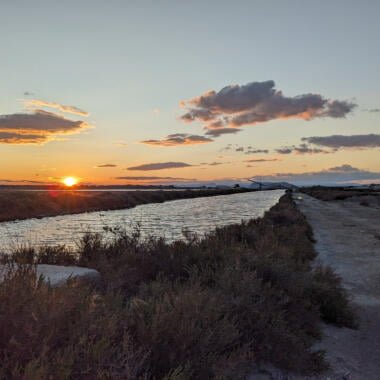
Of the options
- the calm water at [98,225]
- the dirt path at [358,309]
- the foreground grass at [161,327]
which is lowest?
the calm water at [98,225]

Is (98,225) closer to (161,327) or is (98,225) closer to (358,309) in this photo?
(358,309)

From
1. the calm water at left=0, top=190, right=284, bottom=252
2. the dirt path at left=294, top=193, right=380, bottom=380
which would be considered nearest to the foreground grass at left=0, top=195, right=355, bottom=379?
the dirt path at left=294, top=193, right=380, bottom=380

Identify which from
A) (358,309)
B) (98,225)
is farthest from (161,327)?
(98,225)

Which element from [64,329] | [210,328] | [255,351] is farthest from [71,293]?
[255,351]

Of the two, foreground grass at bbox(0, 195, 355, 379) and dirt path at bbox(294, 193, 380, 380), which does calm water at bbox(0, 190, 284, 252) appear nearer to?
dirt path at bbox(294, 193, 380, 380)

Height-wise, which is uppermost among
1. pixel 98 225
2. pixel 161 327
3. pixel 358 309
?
pixel 161 327

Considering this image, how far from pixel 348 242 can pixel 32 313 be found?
1709 cm

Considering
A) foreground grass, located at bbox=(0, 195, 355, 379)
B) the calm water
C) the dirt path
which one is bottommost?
the calm water

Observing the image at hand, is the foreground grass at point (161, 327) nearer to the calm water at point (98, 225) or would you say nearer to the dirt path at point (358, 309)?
the dirt path at point (358, 309)

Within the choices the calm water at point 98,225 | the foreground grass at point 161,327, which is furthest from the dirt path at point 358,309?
the calm water at point 98,225

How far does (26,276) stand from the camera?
153 inches

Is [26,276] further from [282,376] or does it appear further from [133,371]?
[282,376]

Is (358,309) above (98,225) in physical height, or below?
above

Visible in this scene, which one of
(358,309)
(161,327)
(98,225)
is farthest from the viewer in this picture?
(98,225)
